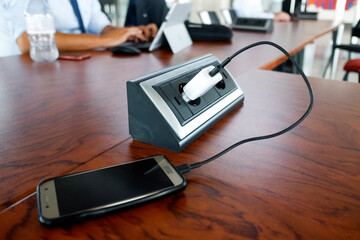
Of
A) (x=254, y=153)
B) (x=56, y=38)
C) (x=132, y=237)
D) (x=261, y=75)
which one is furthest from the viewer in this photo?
(x=56, y=38)

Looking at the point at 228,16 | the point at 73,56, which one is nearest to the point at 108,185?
the point at 73,56

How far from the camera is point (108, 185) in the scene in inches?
12.1

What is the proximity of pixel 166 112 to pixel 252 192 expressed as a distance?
0.48 feet

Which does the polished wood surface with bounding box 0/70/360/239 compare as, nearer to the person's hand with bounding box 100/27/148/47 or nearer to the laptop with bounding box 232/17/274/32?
the person's hand with bounding box 100/27/148/47

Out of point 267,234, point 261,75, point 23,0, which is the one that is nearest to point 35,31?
point 23,0

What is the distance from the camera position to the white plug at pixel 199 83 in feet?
1.35

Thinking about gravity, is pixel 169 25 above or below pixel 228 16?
above

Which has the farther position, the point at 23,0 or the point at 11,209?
the point at 23,0

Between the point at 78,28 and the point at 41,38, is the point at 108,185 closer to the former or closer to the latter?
the point at 41,38

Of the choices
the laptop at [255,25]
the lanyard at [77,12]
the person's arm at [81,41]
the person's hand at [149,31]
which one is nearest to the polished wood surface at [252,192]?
the person's arm at [81,41]

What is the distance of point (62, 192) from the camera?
0.29 m

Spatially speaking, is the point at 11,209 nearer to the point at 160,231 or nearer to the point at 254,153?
the point at 160,231

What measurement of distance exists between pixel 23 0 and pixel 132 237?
3.90ft

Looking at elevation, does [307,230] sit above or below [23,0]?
below
